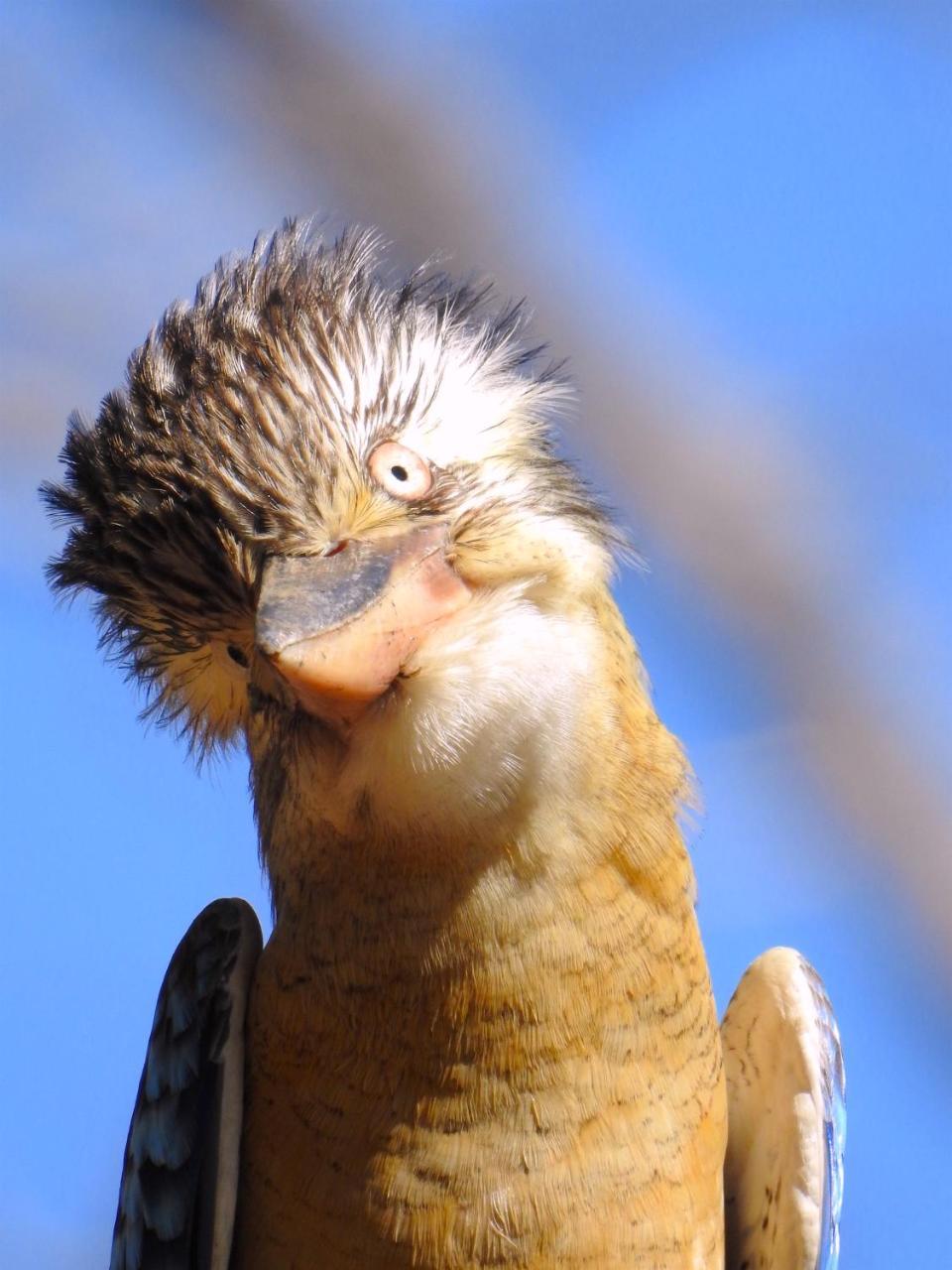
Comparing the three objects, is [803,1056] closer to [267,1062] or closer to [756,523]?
[267,1062]

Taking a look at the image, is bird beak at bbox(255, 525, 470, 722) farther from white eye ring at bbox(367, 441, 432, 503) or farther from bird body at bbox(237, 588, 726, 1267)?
bird body at bbox(237, 588, 726, 1267)

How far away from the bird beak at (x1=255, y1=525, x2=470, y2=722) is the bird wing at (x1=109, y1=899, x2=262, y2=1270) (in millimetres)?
758

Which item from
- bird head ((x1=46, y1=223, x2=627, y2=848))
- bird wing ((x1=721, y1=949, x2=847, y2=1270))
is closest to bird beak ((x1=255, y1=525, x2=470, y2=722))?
bird head ((x1=46, y1=223, x2=627, y2=848))

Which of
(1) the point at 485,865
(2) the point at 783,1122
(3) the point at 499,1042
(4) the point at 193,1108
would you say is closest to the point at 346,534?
(1) the point at 485,865

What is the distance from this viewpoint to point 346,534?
7.41ft

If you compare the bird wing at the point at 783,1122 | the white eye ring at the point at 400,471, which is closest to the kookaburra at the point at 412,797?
the white eye ring at the point at 400,471

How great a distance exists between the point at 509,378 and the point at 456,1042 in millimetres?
1187

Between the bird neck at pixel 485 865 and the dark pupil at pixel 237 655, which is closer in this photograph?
the bird neck at pixel 485 865

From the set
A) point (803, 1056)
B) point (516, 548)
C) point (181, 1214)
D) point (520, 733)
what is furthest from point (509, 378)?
point (181, 1214)

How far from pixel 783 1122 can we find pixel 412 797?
1180 mm

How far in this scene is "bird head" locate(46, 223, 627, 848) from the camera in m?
2.21

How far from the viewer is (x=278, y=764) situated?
8.07 ft

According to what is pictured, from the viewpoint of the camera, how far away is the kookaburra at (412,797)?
2266 mm

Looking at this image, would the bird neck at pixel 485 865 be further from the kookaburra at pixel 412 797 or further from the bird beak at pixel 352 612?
the bird beak at pixel 352 612
